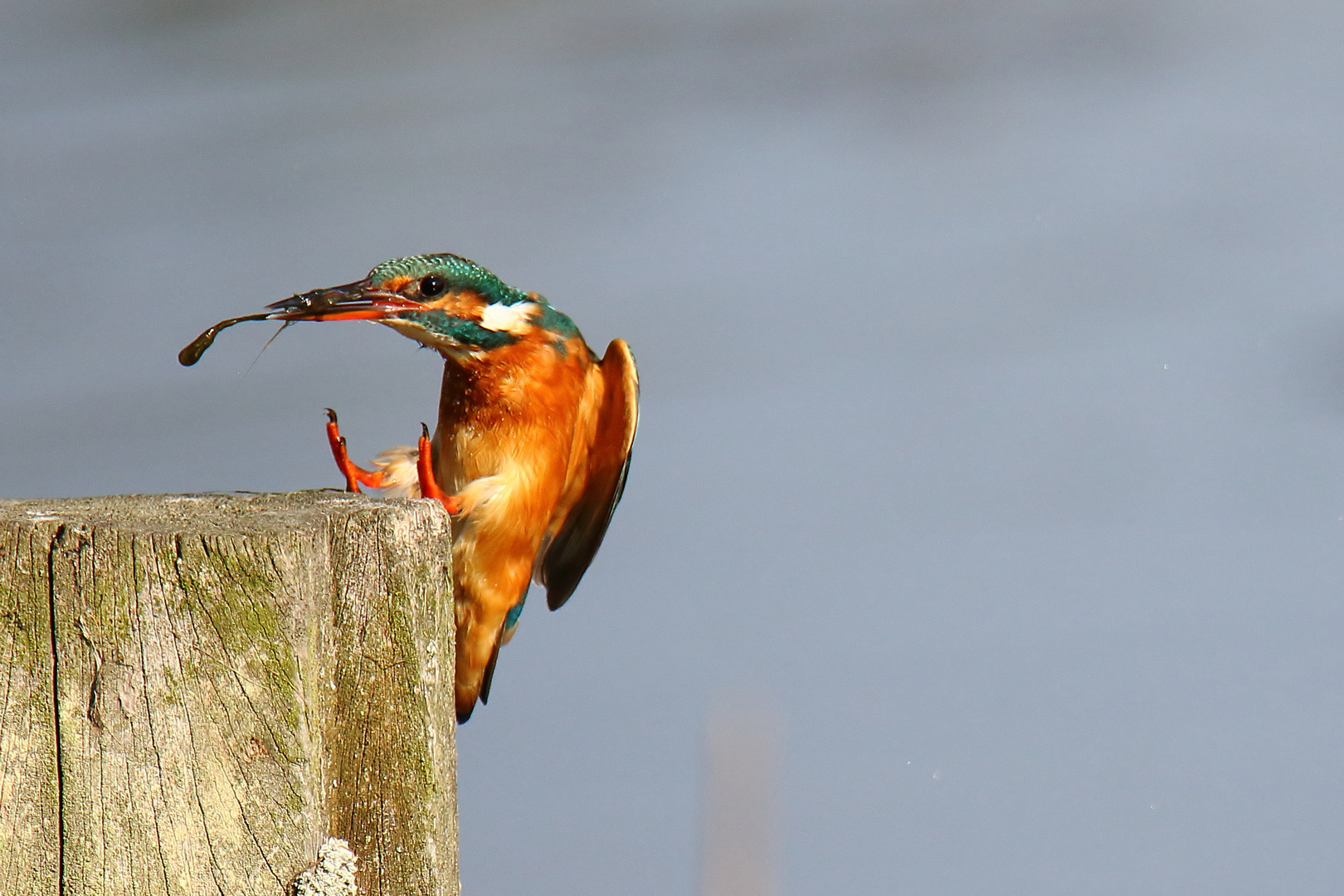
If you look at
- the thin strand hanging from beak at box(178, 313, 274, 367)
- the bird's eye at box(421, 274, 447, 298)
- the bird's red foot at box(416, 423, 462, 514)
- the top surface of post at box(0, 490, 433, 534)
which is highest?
the bird's eye at box(421, 274, 447, 298)

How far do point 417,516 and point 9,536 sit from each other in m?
0.53

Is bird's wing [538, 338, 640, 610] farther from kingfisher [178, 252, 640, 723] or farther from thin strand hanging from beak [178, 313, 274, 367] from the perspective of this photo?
thin strand hanging from beak [178, 313, 274, 367]

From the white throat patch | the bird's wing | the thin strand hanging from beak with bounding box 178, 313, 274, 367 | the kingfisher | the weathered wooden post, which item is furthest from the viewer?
the bird's wing

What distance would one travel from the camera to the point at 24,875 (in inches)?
65.3

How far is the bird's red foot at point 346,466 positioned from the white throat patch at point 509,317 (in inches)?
19.9

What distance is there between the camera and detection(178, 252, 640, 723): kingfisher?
352cm

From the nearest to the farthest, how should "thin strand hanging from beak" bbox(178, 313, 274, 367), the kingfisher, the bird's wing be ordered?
"thin strand hanging from beak" bbox(178, 313, 274, 367), the kingfisher, the bird's wing

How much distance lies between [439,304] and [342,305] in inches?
12.4

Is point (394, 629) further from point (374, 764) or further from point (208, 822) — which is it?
point (208, 822)

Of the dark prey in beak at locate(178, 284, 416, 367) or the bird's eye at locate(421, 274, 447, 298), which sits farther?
the bird's eye at locate(421, 274, 447, 298)

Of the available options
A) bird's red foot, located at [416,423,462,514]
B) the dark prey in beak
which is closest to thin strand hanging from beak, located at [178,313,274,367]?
the dark prey in beak

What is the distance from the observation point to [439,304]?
354 cm

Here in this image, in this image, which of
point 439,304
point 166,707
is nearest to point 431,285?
point 439,304

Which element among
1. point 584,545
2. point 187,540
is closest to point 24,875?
point 187,540
